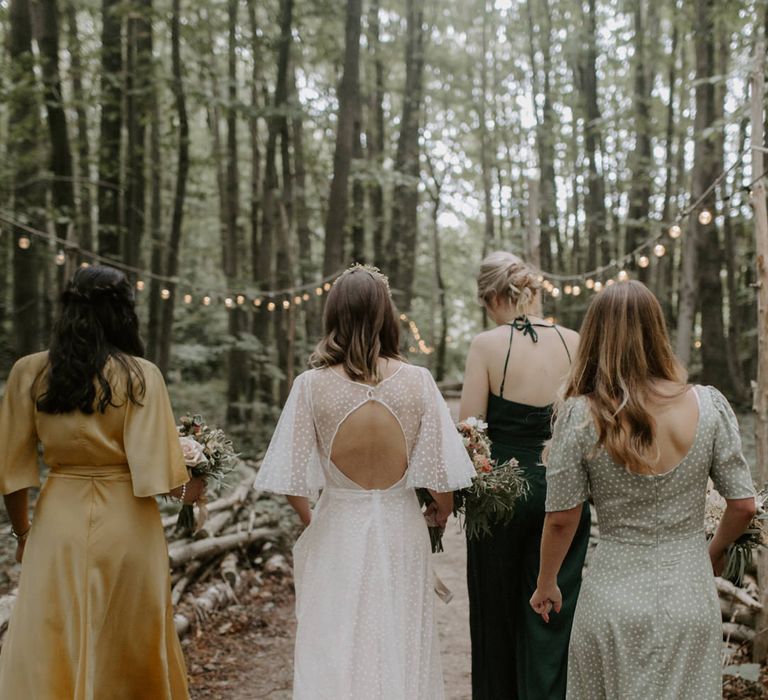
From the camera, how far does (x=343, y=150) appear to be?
12.4 metres

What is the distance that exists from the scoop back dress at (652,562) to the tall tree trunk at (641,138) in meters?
14.0

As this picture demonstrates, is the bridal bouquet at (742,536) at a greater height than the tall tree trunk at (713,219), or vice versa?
the tall tree trunk at (713,219)

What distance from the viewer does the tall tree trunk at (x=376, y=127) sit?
2036cm

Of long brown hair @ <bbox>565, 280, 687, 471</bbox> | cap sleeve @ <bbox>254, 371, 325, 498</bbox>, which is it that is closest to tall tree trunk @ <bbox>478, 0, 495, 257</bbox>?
cap sleeve @ <bbox>254, 371, 325, 498</bbox>

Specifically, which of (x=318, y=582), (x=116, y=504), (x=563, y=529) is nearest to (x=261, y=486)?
(x=318, y=582)

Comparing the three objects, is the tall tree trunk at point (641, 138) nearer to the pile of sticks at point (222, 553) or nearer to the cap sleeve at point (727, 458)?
the pile of sticks at point (222, 553)

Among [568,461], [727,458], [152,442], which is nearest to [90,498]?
[152,442]

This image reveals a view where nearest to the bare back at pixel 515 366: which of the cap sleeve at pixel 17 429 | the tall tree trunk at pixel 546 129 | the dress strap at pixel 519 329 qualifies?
the dress strap at pixel 519 329

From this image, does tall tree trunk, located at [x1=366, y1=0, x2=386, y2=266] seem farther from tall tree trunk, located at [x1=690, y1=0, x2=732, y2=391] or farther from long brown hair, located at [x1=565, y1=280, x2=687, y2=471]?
long brown hair, located at [x1=565, y1=280, x2=687, y2=471]

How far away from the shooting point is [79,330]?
11.3ft

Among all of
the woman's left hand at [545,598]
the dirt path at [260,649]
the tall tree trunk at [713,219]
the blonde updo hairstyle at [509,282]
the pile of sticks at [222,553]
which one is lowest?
the dirt path at [260,649]

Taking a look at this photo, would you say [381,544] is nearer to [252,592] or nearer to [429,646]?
[429,646]

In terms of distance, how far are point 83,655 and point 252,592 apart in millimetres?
3964

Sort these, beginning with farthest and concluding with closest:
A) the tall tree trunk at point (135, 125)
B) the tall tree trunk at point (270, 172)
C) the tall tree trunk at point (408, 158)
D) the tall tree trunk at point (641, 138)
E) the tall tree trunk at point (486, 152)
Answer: the tall tree trunk at point (486, 152), the tall tree trunk at point (408, 158), the tall tree trunk at point (641, 138), the tall tree trunk at point (270, 172), the tall tree trunk at point (135, 125)
